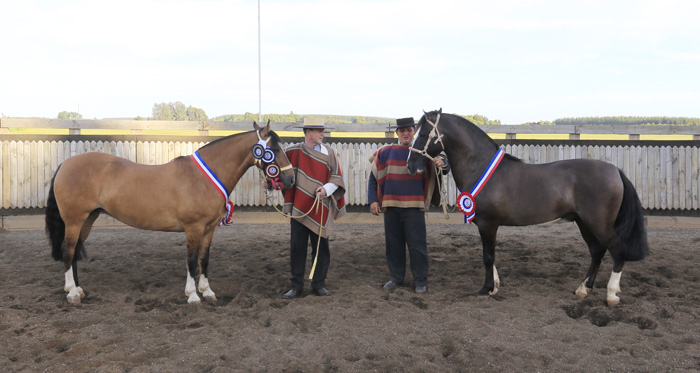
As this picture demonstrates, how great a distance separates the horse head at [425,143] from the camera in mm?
5211

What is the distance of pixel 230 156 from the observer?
5.34 m

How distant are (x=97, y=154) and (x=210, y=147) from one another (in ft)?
4.10

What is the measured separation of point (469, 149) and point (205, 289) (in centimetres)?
318

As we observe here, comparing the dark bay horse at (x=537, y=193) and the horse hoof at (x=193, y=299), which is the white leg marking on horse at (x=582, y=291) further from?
the horse hoof at (x=193, y=299)

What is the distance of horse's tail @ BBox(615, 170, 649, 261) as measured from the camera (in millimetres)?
5090

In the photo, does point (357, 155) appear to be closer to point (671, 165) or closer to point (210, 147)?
point (210, 147)

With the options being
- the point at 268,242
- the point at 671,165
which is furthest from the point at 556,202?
the point at 671,165

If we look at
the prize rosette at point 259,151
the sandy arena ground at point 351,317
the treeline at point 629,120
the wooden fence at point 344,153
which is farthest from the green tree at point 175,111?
the prize rosette at point 259,151

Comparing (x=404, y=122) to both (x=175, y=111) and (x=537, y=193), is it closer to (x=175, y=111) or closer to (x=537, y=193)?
(x=537, y=193)

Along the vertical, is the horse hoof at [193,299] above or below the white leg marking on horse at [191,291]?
below

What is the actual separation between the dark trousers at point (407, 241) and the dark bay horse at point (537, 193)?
58cm

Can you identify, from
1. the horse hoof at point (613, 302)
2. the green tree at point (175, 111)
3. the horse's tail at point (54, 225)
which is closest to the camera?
the horse hoof at point (613, 302)

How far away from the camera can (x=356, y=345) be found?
3932mm

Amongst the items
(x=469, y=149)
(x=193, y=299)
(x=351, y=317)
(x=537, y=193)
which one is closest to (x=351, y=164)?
(x=469, y=149)
